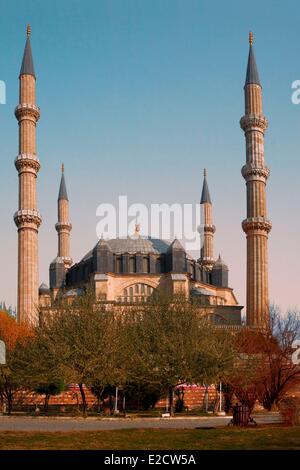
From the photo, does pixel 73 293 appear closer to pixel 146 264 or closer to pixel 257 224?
pixel 146 264

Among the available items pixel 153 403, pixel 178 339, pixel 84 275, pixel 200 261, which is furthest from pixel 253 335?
pixel 200 261

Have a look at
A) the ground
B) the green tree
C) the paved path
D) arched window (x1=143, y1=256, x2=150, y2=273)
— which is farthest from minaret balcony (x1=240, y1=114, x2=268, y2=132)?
the ground

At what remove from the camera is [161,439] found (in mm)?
18562

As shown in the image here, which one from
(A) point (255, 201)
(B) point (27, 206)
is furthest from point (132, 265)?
(A) point (255, 201)

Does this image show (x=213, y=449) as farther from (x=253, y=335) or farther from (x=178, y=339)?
(x=253, y=335)

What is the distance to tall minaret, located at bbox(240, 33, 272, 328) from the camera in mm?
54781

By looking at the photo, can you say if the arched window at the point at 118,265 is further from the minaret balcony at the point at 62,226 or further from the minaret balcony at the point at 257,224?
the minaret balcony at the point at 257,224

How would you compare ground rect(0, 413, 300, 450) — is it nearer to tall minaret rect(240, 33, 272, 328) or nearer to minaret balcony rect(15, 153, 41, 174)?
tall minaret rect(240, 33, 272, 328)

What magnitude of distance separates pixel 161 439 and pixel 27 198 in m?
42.4

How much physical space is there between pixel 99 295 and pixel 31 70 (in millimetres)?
20206

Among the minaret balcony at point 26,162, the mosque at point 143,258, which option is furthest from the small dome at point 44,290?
the minaret balcony at point 26,162

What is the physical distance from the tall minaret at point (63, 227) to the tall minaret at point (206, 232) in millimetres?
14459

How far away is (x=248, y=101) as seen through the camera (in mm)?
58750
